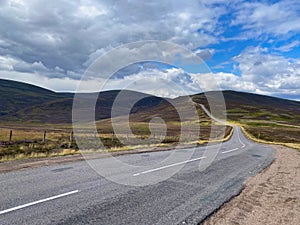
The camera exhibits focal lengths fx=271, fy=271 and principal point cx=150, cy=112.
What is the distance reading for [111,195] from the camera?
24.5 feet

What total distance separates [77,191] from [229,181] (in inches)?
227

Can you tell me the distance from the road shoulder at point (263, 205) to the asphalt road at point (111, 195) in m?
0.32

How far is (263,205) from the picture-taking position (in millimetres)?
7492

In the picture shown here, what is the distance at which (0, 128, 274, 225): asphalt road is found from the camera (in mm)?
5773

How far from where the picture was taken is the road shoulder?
6.27m

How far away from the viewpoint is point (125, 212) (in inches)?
242

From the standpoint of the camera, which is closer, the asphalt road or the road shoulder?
the asphalt road

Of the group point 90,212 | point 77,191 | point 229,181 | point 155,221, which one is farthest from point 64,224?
point 229,181

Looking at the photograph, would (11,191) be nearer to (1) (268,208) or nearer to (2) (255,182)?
(1) (268,208)

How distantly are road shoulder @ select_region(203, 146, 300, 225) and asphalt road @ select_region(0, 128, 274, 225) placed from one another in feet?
1.05

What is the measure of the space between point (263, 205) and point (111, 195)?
4.21m

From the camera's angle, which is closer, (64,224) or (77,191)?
(64,224)

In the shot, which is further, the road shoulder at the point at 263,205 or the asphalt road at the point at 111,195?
the road shoulder at the point at 263,205

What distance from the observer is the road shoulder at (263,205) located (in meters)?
6.27
